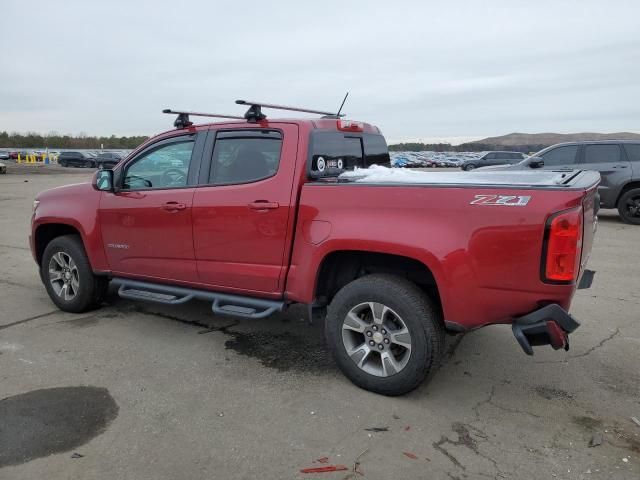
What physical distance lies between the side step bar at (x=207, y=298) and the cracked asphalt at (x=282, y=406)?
386mm

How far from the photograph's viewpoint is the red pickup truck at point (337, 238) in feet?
9.92

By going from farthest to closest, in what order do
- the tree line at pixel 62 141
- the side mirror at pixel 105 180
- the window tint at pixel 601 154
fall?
1. the tree line at pixel 62 141
2. the window tint at pixel 601 154
3. the side mirror at pixel 105 180

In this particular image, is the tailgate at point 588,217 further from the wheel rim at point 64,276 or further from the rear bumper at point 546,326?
the wheel rim at point 64,276

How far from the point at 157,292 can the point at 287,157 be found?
191 cm

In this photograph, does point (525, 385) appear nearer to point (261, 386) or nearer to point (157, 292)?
point (261, 386)

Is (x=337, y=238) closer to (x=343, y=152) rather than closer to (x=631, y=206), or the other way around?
(x=343, y=152)

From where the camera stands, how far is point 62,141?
96.4 meters

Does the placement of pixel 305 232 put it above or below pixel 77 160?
below

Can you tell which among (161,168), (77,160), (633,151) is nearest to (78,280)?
(161,168)

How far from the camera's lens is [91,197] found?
201 inches

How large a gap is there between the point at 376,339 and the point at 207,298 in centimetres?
163

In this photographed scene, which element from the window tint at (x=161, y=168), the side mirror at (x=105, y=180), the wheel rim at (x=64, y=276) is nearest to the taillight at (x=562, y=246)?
the window tint at (x=161, y=168)

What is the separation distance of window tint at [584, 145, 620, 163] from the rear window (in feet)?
27.5

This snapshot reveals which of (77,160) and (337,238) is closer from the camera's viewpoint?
(337,238)
